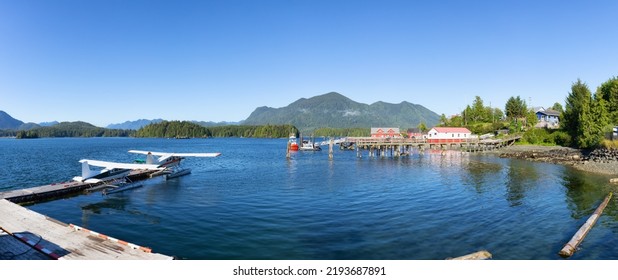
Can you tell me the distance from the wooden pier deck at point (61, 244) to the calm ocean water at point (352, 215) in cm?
272

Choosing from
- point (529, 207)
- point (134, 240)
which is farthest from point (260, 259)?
point (529, 207)

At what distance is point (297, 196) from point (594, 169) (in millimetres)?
42346

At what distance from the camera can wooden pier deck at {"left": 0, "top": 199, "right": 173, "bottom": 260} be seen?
14.7 metres

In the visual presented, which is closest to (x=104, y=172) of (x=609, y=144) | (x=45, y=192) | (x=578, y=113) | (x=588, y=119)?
(x=45, y=192)

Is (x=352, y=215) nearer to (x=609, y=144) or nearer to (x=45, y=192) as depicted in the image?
(x=45, y=192)

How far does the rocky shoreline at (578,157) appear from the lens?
47.5 meters

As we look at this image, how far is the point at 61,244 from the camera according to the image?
16.3 m

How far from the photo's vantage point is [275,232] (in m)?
20.9

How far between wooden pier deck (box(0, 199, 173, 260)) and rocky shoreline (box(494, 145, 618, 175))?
53.6 metres

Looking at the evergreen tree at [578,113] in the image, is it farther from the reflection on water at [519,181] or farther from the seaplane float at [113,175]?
the seaplane float at [113,175]

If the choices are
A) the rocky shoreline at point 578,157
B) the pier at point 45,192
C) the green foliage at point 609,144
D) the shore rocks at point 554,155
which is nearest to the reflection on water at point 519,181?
the rocky shoreline at point 578,157

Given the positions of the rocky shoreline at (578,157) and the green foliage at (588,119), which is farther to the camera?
the green foliage at (588,119)

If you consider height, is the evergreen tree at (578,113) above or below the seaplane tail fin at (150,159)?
above

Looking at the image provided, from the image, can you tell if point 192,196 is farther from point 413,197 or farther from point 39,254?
point 413,197
